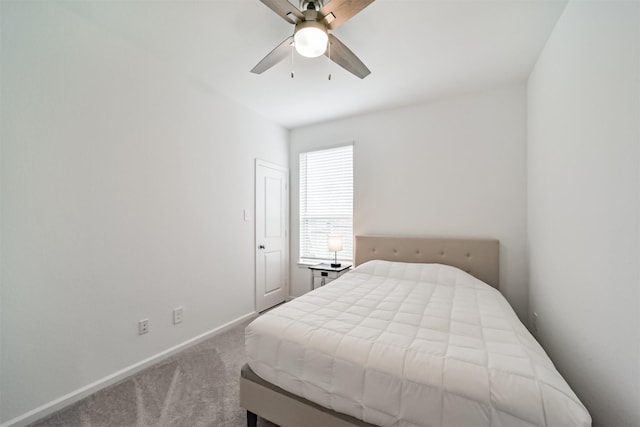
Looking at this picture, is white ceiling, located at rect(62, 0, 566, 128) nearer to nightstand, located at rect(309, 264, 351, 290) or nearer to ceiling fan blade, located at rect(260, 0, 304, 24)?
ceiling fan blade, located at rect(260, 0, 304, 24)

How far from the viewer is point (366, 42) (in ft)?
6.60

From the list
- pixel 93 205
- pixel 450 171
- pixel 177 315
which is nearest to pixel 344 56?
pixel 450 171

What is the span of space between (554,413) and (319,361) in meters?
0.90

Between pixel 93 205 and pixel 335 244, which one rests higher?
pixel 93 205

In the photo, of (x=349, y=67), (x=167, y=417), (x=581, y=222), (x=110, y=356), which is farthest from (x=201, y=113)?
(x=581, y=222)

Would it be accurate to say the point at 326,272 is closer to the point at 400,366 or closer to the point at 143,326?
the point at 143,326

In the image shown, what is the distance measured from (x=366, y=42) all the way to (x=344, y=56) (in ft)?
1.37

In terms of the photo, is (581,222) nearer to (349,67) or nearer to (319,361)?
(319,361)

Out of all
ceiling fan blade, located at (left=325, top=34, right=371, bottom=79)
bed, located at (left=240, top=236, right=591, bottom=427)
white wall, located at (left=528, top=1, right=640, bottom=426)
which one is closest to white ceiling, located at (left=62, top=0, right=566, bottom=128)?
ceiling fan blade, located at (left=325, top=34, right=371, bottom=79)

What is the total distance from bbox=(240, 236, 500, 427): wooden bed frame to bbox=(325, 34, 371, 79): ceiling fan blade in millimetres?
1924

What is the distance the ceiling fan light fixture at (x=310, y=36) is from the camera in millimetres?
1464

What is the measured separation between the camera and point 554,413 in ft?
2.89

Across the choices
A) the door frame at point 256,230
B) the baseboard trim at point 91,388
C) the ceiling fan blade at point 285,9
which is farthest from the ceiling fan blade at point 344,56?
the baseboard trim at point 91,388

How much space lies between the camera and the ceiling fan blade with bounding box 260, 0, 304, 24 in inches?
52.8
